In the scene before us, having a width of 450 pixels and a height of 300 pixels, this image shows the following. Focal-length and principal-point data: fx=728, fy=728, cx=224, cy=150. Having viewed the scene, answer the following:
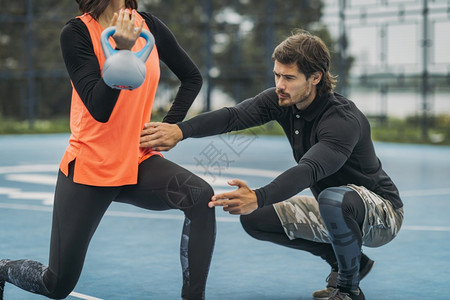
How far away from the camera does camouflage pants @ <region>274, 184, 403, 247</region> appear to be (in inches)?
153

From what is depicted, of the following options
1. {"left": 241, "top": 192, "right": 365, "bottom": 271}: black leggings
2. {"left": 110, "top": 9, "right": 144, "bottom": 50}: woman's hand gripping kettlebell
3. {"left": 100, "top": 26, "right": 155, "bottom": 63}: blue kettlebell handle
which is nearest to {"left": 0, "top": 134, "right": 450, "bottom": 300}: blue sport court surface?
{"left": 241, "top": 192, "right": 365, "bottom": 271}: black leggings

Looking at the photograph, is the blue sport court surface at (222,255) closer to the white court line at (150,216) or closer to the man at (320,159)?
the white court line at (150,216)

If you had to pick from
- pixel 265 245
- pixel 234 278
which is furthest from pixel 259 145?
pixel 234 278

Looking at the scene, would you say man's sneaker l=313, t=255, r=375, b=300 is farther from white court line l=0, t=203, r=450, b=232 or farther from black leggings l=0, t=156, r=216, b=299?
white court line l=0, t=203, r=450, b=232

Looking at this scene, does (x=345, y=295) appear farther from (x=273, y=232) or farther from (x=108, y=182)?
(x=108, y=182)

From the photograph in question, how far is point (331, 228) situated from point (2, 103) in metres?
20.1

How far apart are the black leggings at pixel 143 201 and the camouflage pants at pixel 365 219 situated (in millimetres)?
757

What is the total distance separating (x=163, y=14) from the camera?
23062mm

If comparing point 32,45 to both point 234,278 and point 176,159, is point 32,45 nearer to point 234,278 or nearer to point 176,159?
point 176,159

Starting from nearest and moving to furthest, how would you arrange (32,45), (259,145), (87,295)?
(87,295) < (259,145) < (32,45)

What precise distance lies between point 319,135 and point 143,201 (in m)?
0.94

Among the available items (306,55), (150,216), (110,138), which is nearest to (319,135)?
(306,55)

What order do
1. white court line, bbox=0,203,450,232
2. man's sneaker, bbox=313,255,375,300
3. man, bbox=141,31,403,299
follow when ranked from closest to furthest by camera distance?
man, bbox=141,31,403,299, man's sneaker, bbox=313,255,375,300, white court line, bbox=0,203,450,232

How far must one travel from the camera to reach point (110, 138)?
3.47 metres
